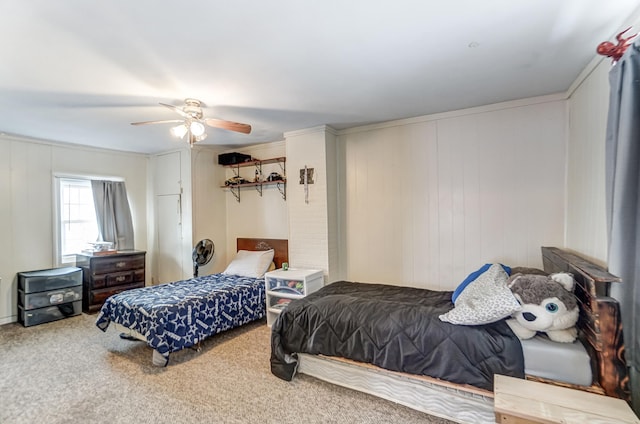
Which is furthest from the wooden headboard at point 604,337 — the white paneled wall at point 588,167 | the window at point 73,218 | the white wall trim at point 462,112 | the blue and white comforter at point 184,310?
the window at point 73,218

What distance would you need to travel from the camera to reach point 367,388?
7.14 feet

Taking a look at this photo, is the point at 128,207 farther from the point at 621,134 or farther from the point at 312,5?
the point at 621,134

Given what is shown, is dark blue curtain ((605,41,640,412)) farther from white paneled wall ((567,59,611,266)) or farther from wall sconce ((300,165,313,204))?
wall sconce ((300,165,313,204))

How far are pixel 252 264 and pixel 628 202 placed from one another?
3.59 m

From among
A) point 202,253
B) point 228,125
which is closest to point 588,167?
point 228,125

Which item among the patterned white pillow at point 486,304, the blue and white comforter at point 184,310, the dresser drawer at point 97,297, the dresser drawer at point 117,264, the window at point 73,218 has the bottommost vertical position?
the dresser drawer at point 97,297

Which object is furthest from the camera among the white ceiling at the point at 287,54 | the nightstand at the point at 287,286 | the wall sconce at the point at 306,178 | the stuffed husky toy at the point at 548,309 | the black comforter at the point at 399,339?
the wall sconce at the point at 306,178

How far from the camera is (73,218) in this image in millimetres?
4488

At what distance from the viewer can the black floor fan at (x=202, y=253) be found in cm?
427

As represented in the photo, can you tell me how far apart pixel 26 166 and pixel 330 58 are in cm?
435

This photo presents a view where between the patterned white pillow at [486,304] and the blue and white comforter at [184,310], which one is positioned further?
the blue and white comforter at [184,310]

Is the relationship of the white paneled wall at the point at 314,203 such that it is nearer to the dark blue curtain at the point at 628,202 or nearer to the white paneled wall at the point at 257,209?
the white paneled wall at the point at 257,209

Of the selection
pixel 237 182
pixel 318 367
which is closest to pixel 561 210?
pixel 318 367

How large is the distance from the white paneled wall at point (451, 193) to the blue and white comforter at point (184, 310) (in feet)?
4.29
